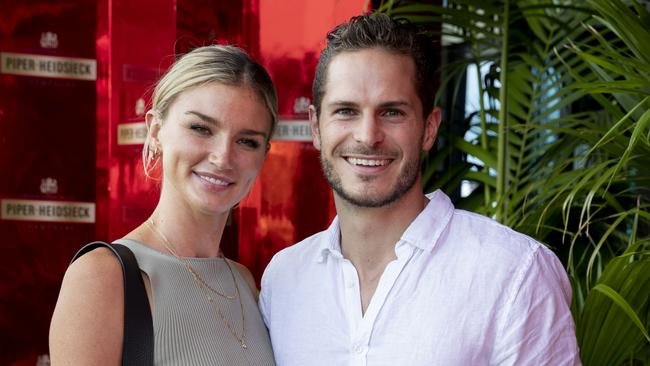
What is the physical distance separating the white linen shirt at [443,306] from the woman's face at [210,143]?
0.82ft

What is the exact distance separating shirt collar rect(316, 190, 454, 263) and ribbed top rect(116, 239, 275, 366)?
21cm

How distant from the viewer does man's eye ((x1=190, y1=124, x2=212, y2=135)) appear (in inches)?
70.9

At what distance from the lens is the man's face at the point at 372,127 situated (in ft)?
5.85

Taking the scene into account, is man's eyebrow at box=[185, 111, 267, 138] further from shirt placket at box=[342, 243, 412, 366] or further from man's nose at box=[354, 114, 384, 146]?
shirt placket at box=[342, 243, 412, 366]

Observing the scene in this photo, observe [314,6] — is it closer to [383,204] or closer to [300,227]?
[300,227]

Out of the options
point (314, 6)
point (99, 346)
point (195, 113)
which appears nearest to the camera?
point (99, 346)

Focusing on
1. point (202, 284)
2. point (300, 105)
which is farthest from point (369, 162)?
point (300, 105)

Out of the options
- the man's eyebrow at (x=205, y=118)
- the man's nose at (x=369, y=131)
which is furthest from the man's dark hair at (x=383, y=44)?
the man's eyebrow at (x=205, y=118)

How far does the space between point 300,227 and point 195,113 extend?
3.66 feet

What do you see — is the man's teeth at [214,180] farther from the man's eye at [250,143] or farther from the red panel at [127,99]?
the red panel at [127,99]

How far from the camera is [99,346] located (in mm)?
1534

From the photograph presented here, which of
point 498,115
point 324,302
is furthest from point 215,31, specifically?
point 324,302

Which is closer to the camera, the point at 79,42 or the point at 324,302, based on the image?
the point at 324,302

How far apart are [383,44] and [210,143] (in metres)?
0.40
